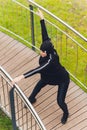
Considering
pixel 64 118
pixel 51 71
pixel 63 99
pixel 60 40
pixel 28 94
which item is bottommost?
pixel 60 40

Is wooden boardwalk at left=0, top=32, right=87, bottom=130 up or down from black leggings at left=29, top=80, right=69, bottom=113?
down

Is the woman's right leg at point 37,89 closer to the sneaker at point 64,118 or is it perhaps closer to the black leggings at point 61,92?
the black leggings at point 61,92

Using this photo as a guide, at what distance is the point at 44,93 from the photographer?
8492mm

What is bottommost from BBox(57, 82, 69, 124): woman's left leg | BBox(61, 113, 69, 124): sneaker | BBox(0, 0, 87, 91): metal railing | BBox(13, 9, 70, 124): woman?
BBox(0, 0, 87, 91): metal railing

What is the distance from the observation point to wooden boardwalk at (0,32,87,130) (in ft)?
26.1

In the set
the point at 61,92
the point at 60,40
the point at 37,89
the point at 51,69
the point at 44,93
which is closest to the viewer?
the point at 51,69

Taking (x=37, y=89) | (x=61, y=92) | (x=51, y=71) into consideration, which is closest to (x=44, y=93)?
(x=37, y=89)

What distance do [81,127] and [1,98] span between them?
160 centimetres

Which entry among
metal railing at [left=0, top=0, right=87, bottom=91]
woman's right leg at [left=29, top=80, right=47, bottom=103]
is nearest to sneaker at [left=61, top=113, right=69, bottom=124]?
woman's right leg at [left=29, top=80, right=47, bottom=103]

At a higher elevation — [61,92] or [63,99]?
[61,92]

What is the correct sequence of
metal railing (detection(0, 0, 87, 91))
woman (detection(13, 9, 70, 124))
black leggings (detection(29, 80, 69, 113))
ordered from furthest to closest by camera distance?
metal railing (detection(0, 0, 87, 91)) → black leggings (detection(29, 80, 69, 113)) → woman (detection(13, 9, 70, 124))

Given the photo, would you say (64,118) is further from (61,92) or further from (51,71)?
(51,71)

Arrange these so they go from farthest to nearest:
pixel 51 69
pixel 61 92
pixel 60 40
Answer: pixel 60 40
pixel 61 92
pixel 51 69

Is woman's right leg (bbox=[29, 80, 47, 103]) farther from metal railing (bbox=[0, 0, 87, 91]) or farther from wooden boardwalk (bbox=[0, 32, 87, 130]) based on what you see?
metal railing (bbox=[0, 0, 87, 91])
